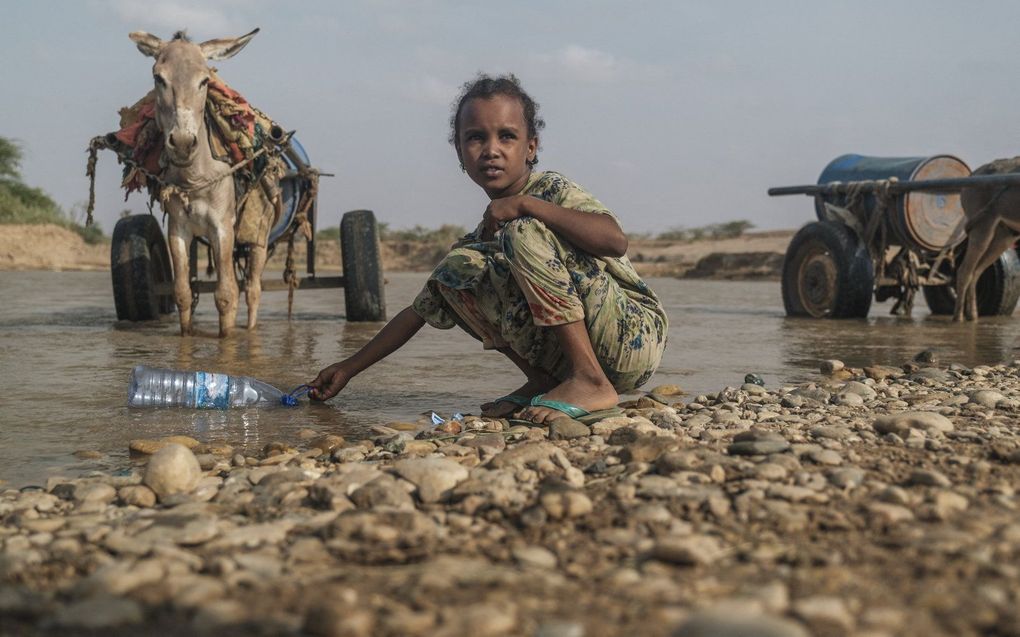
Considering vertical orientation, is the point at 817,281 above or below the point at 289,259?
below

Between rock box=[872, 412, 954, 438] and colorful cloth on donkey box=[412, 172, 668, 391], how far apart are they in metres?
0.89

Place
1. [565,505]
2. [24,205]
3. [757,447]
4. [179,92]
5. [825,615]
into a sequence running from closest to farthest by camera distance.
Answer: [825,615]
[565,505]
[757,447]
[179,92]
[24,205]

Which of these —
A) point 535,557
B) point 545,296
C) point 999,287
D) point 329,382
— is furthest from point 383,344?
point 999,287

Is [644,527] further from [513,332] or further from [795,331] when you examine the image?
[795,331]

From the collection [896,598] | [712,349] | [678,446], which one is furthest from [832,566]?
[712,349]

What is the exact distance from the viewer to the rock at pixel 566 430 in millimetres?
3068

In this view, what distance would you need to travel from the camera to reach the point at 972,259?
964 centimetres

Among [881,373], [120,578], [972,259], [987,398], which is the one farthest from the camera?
[972,259]

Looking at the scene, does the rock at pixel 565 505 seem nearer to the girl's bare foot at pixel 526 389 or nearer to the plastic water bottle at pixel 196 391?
the girl's bare foot at pixel 526 389

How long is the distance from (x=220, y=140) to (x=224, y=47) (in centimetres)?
65

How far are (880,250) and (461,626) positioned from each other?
32.6 feet

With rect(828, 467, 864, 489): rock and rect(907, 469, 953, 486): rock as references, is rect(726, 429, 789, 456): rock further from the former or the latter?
rect(907, 469, 953, 486): rock

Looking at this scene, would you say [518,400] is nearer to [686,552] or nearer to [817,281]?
[686,552]

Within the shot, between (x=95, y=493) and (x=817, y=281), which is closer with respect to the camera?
(x=95, y=493)
